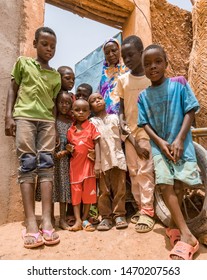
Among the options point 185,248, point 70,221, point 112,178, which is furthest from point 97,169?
point 185,248

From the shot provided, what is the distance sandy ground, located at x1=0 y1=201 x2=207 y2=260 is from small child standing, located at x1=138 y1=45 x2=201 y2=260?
6.2 inches

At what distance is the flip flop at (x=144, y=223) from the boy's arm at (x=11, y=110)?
1.32 metres

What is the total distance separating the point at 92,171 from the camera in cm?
273

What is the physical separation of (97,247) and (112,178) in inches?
27.3

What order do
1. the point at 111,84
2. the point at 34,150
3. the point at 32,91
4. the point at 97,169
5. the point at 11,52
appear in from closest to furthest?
the point at 34,150 → the point at 32,91 → the point at 97,169 → the point at 11,52 → the point at 111,84

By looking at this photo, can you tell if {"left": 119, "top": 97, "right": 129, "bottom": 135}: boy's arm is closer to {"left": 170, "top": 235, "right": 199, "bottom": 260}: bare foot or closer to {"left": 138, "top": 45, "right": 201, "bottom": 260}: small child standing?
{"left": 138, "top": 45, "right": 201, "bottom": 260}: small child standing

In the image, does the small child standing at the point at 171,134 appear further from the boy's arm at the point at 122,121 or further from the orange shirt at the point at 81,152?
the orange shirt at the point at 81,152

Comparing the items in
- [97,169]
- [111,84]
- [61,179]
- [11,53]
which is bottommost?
[61,179]

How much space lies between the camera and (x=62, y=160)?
109 inches

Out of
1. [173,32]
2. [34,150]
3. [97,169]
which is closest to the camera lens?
[34,150]

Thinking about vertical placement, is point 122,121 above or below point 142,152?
above

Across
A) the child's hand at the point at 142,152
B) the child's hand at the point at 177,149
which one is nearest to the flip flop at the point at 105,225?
the child's hand at the point at 142,152

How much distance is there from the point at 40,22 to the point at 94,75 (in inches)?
87.8

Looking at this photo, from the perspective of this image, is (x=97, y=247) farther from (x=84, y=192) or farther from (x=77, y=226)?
(x=84, y=192)
